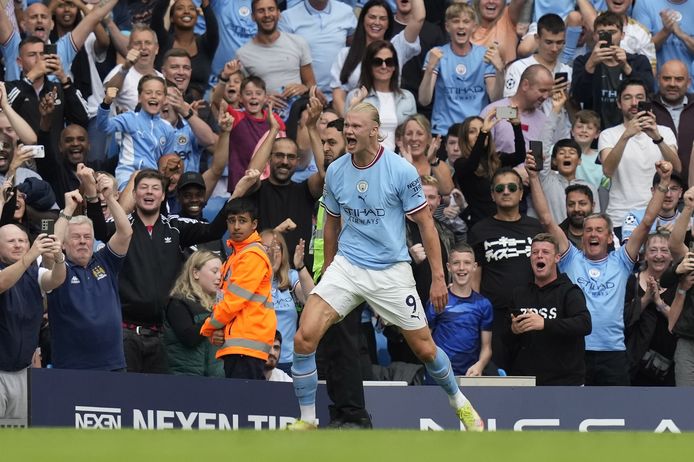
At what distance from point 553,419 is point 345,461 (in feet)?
17.9

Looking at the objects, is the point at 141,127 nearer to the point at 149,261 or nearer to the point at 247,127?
the point at 247,127

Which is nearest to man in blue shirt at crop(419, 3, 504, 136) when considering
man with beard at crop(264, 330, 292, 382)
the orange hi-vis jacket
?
man with beard at crop(264, 330, 292, 382)

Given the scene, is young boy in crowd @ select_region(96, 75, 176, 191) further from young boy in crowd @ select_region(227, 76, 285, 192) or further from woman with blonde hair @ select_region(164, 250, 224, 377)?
woman with blonde hair @ select_region(164, 250, 224, 377)

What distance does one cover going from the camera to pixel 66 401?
36.8ft

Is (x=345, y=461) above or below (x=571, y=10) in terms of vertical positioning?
below

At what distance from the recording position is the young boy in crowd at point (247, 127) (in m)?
15.1

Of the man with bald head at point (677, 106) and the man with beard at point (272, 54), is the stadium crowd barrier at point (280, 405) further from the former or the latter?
the man with beard at point (272, 54)

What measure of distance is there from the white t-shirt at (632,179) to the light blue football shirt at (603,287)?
5.30 ft

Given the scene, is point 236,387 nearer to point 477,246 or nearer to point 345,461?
point 477,246

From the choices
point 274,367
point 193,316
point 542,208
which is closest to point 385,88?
point 542,208

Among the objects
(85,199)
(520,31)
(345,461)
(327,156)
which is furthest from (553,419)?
(520,31)

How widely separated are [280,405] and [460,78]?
6.00 m

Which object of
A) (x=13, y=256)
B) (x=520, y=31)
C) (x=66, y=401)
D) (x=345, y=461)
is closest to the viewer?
(x=345, y=461)

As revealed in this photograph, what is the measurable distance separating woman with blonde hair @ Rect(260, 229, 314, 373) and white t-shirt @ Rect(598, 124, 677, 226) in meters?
3.78
